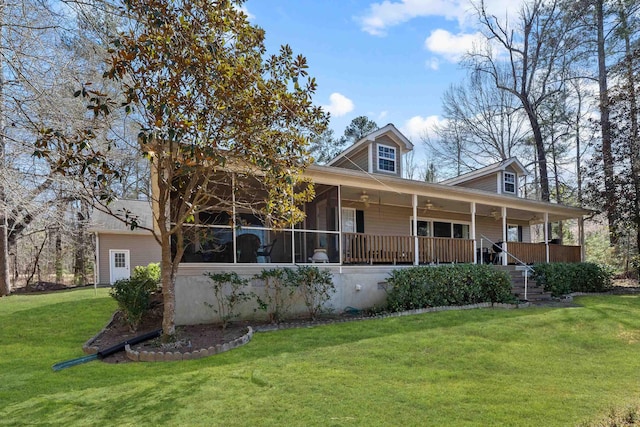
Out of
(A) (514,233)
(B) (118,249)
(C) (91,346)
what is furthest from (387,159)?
(B) (118,249)

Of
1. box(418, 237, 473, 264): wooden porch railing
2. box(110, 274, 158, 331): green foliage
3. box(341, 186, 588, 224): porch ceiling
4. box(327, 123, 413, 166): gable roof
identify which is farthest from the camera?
box(327, 123, 413, 166): gable roof

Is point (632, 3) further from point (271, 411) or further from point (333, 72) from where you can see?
point (271, 411)

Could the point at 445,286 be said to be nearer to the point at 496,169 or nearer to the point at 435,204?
the point at 435,204

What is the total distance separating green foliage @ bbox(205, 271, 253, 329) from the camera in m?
8.19

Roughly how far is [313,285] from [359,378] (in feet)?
13.7

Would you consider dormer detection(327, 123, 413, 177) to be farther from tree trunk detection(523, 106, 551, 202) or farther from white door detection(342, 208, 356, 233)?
tree trunk detection(523, 106, 551, 202)

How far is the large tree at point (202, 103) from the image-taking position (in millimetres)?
5574

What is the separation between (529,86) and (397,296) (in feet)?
69.2

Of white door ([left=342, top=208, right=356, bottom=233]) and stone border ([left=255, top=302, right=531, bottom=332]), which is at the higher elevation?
white door ([left=342, top=208, right=356, bottom=233])

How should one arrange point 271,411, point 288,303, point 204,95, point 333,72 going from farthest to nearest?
point 333,72 < point 288,303 < point 204,95 < point 271,411

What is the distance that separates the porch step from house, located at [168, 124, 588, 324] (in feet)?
1.92

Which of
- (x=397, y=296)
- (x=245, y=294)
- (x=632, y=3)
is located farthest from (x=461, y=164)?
(x=245, y=294)

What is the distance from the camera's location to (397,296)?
9906mm

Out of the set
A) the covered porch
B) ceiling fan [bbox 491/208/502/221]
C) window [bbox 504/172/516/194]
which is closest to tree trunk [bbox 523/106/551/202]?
the covered porch
